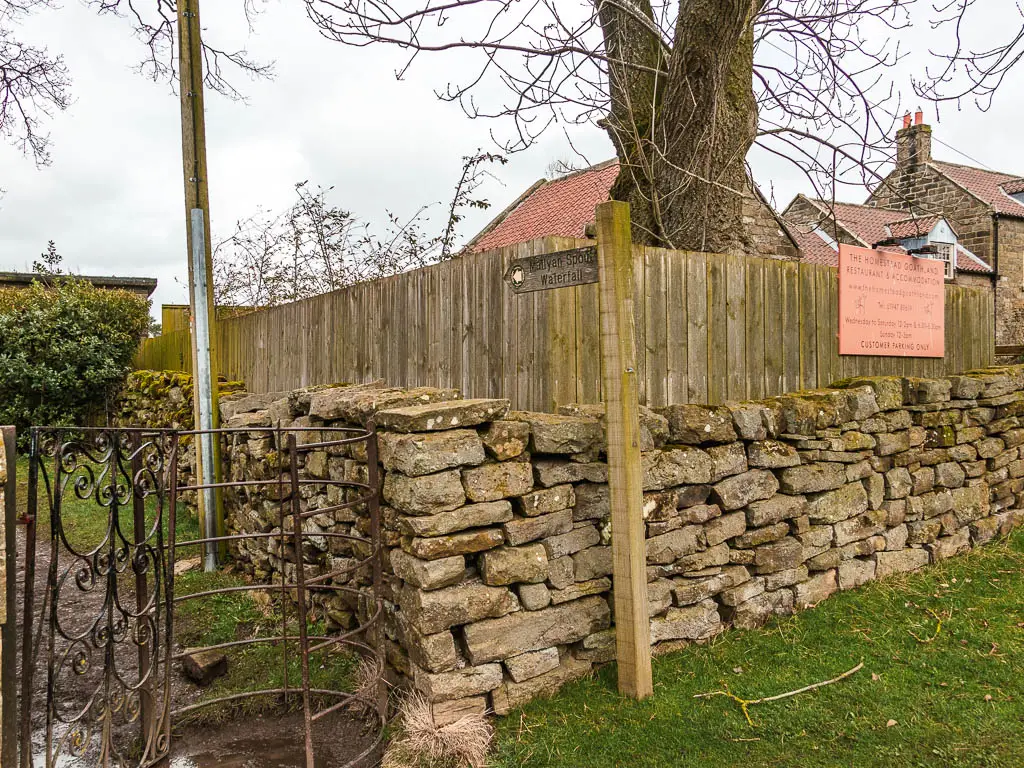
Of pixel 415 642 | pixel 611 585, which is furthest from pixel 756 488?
pixel 415 642

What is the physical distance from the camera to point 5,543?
224 cm

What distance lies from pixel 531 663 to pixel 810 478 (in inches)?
92.6

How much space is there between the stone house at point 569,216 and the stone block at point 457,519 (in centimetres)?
792

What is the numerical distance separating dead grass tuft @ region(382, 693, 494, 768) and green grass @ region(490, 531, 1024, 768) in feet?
0.39

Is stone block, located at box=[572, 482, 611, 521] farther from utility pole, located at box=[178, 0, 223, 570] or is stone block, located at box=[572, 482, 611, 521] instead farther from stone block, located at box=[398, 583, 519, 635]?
utility pole, located at box=[178, 0, 223, 570]

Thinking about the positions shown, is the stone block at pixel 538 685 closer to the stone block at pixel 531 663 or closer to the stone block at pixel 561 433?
the stone block at pixel 531 663

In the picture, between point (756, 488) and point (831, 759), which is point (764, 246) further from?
point (831, 759)

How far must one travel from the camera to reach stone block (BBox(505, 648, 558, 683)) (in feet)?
11.9

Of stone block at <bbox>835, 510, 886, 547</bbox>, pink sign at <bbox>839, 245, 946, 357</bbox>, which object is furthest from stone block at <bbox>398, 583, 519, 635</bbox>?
pink sign at <bbox>839, 245, 946, 357</bbox>

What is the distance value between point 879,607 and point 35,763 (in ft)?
16.5

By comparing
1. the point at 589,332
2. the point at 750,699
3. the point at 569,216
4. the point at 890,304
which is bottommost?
the point at 750,699

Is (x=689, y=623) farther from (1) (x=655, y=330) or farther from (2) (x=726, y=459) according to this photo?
(1) (x=655, y=330)

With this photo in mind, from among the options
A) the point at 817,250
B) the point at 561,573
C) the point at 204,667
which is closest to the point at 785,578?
the point at 561,573

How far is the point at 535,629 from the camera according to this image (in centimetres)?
369
